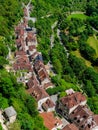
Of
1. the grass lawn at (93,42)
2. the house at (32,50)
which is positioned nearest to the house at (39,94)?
the house at (32,50)

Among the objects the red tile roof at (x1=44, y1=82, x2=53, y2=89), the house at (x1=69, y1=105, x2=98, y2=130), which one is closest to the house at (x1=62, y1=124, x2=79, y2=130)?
the house at (x1=69, y1=105, x2=98, y2=130)

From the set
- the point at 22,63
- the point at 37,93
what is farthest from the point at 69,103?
the point at 22,63

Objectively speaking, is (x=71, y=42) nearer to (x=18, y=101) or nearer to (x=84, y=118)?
(x=84, y=118)

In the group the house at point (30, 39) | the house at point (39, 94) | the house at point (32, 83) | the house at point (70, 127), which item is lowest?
the house at point (70, 127)

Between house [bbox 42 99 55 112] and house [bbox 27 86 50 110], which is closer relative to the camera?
house [bbox 42 99 55 112]

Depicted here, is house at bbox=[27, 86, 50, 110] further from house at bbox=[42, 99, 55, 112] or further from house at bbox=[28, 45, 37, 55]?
house at bbox=[28, 45, 37, 55]

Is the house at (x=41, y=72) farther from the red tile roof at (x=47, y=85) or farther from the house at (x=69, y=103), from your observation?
the house at (x=69, y=103)

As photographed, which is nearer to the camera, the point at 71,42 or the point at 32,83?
the point at 32,83
